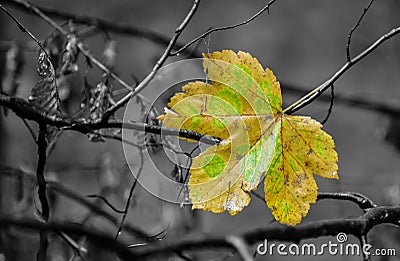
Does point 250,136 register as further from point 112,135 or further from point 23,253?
point 23,253

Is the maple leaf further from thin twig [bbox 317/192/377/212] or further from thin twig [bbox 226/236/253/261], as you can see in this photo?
thin twig [bbox 226/236/253/261]

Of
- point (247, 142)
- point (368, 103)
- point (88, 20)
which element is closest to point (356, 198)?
point (247, 142)

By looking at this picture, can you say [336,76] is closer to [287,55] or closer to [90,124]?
[90,124]

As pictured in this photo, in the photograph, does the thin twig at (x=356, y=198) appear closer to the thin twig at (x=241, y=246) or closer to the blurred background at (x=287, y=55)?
the thin twig at (x=241, y=246)

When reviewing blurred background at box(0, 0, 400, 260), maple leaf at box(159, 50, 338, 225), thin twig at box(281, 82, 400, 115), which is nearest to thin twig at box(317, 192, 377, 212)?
maple leaf at box(159, 50, 338, 225)

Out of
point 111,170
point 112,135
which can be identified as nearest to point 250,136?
point 112,135

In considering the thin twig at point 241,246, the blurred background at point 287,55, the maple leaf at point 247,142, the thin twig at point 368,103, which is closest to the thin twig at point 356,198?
the maple leaf at point 247,142

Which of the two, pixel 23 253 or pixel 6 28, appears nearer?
pixel 23 253

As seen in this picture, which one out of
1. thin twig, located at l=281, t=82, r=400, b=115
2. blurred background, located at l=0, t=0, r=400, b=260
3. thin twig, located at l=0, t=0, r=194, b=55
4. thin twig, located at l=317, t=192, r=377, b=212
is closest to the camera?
thin twig, located at l=317, t=192, r=377, b=212
